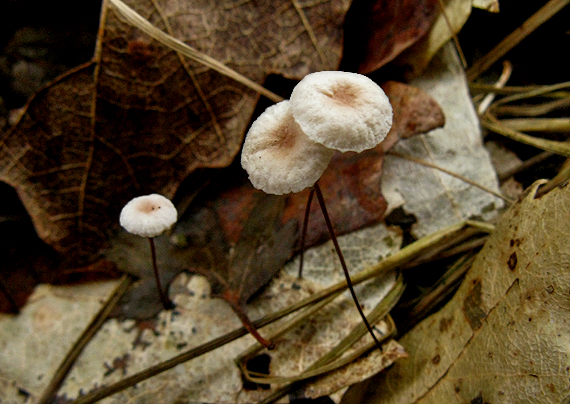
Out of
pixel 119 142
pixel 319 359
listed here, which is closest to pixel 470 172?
pixel 319 359

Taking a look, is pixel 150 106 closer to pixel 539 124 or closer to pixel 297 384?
pixel 297 384

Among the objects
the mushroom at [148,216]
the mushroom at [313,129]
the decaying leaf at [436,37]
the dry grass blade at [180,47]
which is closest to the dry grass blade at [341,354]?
the mushroom at [148,216]

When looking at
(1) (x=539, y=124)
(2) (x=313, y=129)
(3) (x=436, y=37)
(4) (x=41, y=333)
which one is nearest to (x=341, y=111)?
(2) (x=313, y=129)

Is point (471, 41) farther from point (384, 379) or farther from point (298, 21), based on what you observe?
point (384, 379)

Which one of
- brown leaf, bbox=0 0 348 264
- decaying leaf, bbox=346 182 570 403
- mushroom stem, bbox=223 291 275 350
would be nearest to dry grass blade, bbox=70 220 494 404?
mushroom stem, bbox=223 291 275 350

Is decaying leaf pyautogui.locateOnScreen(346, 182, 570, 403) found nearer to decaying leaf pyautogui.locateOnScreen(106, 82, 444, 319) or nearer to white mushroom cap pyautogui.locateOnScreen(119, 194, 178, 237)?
decaying leaf pyautogui.locateOnScreen(106, 82, 444, 319)
